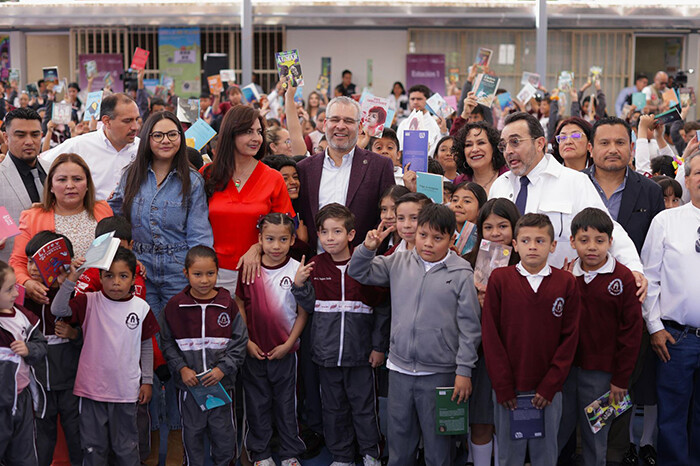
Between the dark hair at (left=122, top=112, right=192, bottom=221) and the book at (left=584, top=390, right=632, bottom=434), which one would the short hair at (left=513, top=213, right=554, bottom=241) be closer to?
the book at (left=584, top=390, right=632, bottom=434)

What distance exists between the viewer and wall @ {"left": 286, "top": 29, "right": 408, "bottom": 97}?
1548 cm

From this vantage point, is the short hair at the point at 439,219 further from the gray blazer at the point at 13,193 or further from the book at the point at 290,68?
the gray blazer at the point at 13,193

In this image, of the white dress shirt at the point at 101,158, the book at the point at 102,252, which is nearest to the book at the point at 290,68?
the white dress shirt at the point at 101,158

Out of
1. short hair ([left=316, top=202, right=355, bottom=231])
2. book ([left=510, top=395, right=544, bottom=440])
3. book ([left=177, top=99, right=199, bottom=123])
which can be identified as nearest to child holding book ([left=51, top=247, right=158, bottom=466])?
short hair ([left=316, top=202, right=355, bottom=231])

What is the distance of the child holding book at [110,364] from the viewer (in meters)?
3.68

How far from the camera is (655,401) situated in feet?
13.4

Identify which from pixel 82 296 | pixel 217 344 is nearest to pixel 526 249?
pixel 217 344

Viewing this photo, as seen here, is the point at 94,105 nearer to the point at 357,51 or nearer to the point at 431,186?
the point at 431,186

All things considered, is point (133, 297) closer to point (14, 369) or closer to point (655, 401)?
point (14, 369)

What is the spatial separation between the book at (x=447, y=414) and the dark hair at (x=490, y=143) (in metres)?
1.69

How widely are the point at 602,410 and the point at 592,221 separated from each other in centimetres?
94

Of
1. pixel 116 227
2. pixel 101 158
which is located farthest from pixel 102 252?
pixel 101 158

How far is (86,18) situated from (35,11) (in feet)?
3.95

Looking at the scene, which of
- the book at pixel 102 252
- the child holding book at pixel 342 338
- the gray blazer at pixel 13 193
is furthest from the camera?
the gray blazer at pixel 13 193
